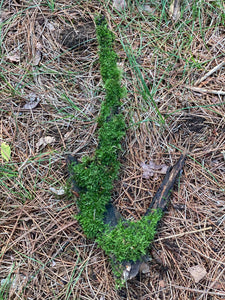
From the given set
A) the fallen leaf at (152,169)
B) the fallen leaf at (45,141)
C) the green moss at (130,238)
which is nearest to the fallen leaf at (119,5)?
the fallen leaf at (45,141)

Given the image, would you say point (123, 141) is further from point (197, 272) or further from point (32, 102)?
point (197, 272)

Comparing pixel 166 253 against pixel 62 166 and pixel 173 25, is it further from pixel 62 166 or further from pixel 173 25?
pixel 173 25

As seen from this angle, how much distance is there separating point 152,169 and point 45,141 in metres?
1.02

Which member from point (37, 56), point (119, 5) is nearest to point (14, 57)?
point (37, 56)

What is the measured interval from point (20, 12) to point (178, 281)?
2.91m

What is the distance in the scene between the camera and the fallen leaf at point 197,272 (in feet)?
6.58

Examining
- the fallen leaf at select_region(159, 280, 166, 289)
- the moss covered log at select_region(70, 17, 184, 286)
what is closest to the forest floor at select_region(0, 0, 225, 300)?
the fallen leaf at select_region(159, 280, 166, 289)

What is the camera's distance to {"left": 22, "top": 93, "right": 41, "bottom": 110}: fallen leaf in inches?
96.3

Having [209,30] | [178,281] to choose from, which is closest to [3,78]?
[209,30]

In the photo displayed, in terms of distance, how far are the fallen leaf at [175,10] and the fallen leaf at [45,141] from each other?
1707mm

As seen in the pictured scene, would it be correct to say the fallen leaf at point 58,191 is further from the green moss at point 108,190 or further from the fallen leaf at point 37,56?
the fallen leaf at point 37,56

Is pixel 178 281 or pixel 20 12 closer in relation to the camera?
pixel 178 281

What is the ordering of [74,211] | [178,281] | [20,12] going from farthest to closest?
[20,12] < [74,211] < [178,281]

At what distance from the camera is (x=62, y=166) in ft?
7.52
